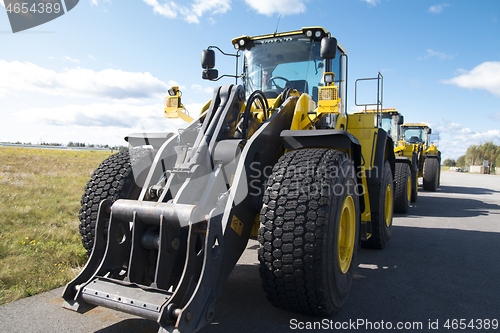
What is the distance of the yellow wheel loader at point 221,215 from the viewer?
7.72 feet

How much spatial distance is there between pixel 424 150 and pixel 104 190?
16.4 meters

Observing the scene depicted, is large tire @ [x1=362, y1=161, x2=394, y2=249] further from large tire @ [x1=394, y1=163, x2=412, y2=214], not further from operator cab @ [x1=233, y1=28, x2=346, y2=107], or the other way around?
large tire @ [x1=394, y1=163, x2=412, y2=214]

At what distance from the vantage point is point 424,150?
16.7m

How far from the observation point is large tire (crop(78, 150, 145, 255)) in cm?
335

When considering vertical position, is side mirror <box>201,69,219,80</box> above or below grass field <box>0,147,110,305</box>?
above

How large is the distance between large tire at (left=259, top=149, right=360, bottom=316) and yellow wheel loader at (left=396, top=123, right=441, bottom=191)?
1110 centimetres

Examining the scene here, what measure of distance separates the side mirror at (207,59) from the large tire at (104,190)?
1795 millimetres

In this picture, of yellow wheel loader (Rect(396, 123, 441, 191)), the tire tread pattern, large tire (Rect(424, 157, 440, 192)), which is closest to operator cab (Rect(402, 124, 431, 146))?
Answer: yellow wheel loader (Rect(396, 123, 441, 191))

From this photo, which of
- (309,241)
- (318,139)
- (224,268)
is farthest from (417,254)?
(224,268)

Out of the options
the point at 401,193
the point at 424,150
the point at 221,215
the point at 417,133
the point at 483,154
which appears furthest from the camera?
the point at 483,154

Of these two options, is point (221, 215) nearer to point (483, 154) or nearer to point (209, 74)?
point (209, 74)

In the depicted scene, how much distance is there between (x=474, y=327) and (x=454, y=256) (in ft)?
7.54

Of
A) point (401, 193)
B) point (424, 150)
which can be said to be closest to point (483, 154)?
point (424, 150)

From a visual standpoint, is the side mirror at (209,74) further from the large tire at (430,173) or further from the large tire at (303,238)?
the large tire at (430,173)
